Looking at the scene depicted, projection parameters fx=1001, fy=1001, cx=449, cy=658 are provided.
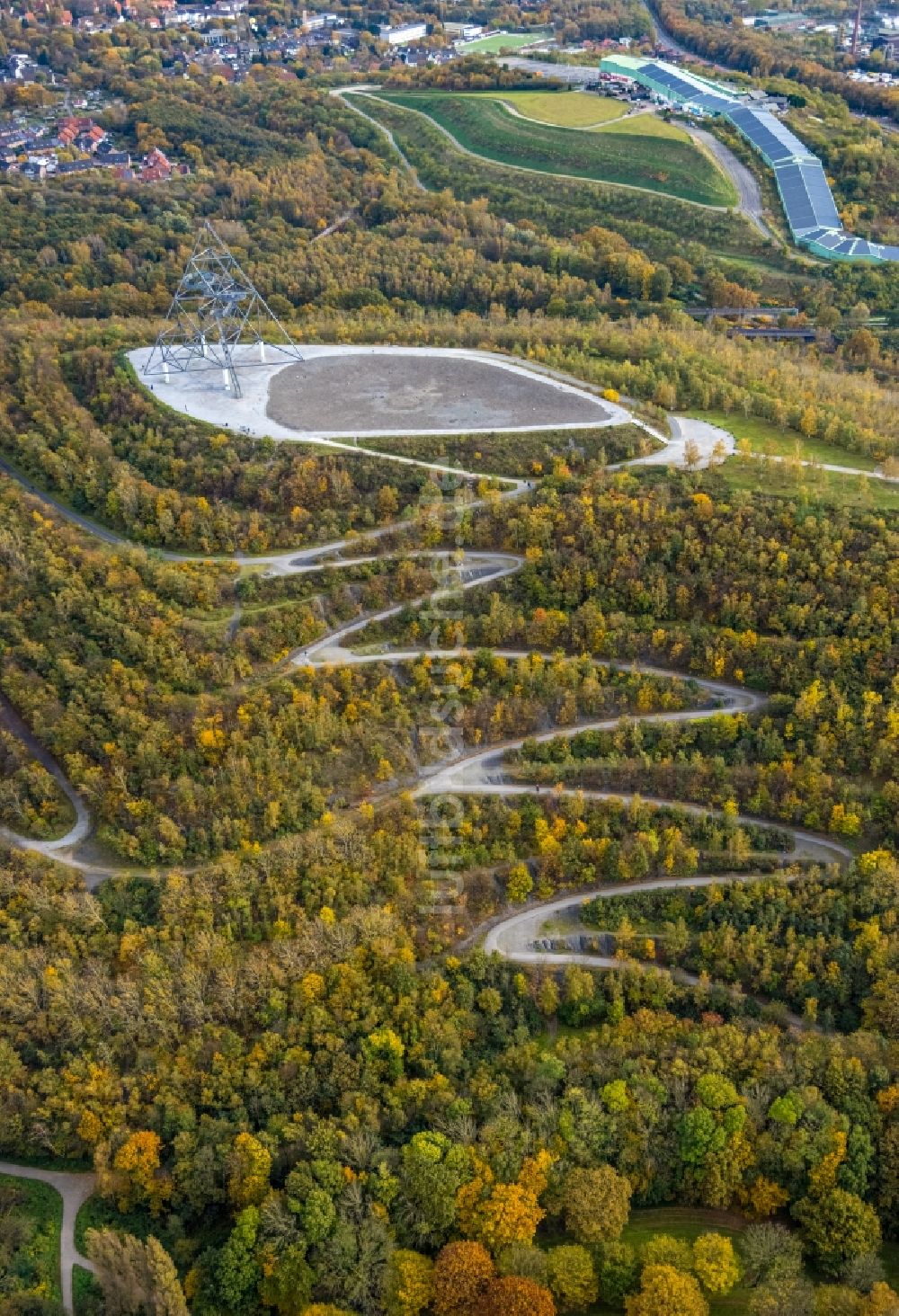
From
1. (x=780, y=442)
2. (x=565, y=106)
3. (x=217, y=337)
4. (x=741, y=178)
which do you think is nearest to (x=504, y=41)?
(x=565, y=106)

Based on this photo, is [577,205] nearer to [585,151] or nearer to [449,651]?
[585,151]

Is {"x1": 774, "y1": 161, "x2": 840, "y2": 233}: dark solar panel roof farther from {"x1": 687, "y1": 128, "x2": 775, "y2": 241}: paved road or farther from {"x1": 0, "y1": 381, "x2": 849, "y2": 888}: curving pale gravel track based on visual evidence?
{"x1": 0, "y1": 381, "x2": 849, "y2": 888}: curving pale gravel track

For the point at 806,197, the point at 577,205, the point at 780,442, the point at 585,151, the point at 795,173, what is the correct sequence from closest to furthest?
the point at 780,442 < the point at 806,197 < the point at 795,173 < the point at 577,205 < the point at 585,151

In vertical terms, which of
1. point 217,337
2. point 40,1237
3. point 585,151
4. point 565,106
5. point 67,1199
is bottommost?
point 67,1199

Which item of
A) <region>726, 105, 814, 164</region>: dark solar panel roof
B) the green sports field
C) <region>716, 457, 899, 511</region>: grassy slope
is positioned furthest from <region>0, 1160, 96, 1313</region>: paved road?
the green sports field

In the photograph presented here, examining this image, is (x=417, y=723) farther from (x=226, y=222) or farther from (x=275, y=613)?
(x=226, y=222)

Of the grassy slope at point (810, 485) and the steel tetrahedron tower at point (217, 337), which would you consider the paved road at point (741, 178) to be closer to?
the grassy slope at point (810, 485)

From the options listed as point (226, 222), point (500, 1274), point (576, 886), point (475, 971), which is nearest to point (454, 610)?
point (576, 886)
